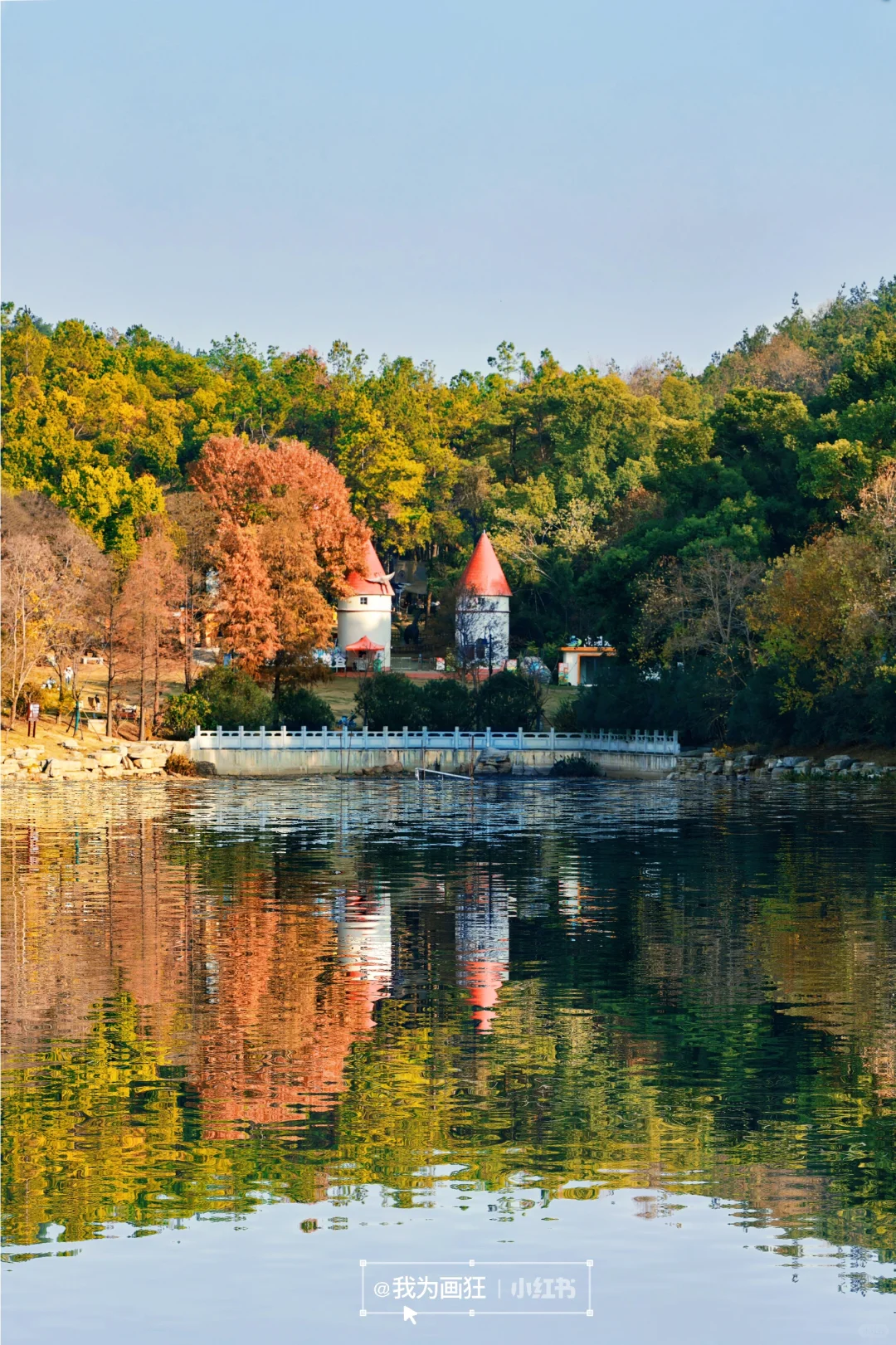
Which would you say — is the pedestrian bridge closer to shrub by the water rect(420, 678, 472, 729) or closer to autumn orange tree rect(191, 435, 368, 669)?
shrub by the water rect(420, 678, 472, 729)

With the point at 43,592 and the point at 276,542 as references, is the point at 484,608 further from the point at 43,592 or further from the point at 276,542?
the point at 43,592

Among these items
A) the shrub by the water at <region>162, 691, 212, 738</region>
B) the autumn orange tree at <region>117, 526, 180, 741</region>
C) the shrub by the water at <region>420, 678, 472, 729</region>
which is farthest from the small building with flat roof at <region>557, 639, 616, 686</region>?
the shrub by the water at <region>162, 691, 212, 738</region>

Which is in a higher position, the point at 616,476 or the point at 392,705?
the point at 616,476

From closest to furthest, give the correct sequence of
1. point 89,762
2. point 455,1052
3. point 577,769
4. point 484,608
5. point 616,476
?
point 455,1052 < point 89,762 < point 577,769 < point 484,608 < point 616,476

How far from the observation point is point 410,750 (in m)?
60.3

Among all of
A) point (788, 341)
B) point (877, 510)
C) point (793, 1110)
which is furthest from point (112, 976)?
point (788, 341)

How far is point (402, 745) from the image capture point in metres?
60.5

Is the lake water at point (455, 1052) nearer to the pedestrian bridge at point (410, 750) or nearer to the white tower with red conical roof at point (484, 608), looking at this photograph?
the pedestrian bridge at point (410, 750)

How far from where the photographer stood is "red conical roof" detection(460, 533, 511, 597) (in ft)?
260

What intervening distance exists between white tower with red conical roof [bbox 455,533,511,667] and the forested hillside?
8.12 ft

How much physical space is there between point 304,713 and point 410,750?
6150 millimetres

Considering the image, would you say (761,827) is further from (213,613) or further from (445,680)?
(213,613)

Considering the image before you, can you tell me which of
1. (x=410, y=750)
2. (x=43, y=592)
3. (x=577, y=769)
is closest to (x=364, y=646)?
(x=410, y=750)

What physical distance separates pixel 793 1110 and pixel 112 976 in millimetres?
7162
